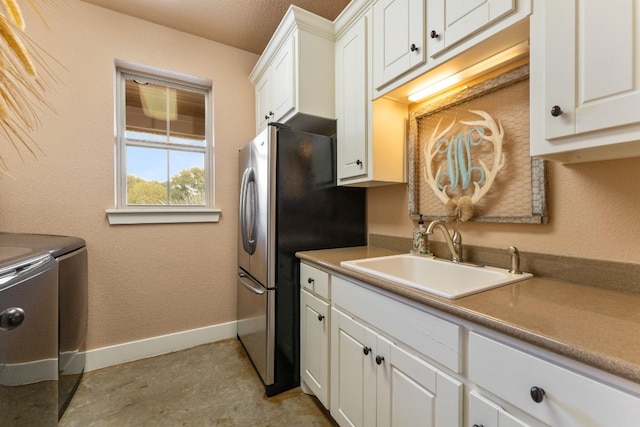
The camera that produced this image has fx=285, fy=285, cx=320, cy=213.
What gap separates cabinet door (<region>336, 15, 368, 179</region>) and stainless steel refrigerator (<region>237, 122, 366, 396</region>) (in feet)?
0.57

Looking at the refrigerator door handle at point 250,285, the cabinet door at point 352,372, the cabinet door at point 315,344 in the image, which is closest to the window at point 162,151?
the refrigerator door handle at point 250,285

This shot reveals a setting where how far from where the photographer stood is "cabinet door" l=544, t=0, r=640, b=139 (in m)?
0.72

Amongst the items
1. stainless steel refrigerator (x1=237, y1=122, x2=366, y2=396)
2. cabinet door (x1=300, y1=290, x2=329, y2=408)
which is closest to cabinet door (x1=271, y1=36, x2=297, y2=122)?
stainless steel refrigerator (x1=237, y1=122, x2=366, y2=396)

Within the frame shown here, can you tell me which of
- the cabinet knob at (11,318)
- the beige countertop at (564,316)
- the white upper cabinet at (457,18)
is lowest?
the cabinet knob at (11,318)

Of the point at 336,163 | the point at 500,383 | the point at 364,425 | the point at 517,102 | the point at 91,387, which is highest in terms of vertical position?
the point at 517,102

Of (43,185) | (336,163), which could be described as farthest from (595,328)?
(43,185)

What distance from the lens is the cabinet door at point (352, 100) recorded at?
5.45 ft

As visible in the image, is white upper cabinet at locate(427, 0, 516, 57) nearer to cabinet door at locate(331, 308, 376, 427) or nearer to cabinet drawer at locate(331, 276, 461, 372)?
cabinet drawer at locate(331, 276, 461, 372)

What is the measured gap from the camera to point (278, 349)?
176 cm

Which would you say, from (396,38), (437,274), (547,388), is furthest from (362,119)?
(547,388)

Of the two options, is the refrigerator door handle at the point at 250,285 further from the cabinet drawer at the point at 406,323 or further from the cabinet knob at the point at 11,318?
the cabinet knob at the point at 11,318

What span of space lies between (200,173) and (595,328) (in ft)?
8.47

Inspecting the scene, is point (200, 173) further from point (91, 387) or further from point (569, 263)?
point (569, 263)

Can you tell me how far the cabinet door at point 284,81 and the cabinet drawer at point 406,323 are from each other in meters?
1.24
